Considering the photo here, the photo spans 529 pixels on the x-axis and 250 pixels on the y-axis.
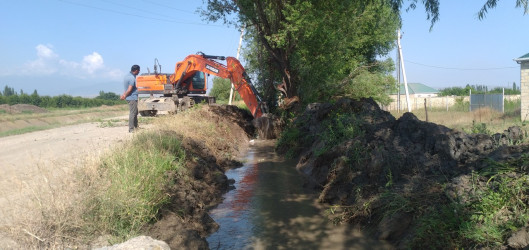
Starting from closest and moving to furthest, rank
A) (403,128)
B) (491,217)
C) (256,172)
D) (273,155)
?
(491,217) → (403,128) → (256,172) → (273,155)

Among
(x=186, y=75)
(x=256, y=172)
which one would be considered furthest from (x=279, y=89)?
(x=256, y=172)

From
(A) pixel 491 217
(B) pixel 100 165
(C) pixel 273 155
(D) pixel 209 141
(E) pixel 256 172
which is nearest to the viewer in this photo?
(A) pixel 491 217

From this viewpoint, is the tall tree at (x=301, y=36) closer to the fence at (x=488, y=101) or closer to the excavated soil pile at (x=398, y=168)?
the excavated soil pile at (x=398, y=168)

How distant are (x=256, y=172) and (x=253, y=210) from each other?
363 cm

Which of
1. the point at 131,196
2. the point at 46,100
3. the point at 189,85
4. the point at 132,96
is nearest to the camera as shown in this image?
the point at 131,196

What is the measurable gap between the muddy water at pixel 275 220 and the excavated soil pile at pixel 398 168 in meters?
0.38

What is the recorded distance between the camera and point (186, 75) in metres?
20.3

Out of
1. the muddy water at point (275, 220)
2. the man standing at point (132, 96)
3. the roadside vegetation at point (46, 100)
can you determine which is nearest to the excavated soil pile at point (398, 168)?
the muddy water at point (275, 220)

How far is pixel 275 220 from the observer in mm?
7438

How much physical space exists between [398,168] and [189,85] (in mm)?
15134

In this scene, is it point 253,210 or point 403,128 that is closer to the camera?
point 253,210

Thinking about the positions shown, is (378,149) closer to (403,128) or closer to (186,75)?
(403,128)

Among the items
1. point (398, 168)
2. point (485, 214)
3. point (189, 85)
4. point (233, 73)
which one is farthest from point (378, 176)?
point (189, 85)

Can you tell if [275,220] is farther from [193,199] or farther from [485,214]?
[485,214]
